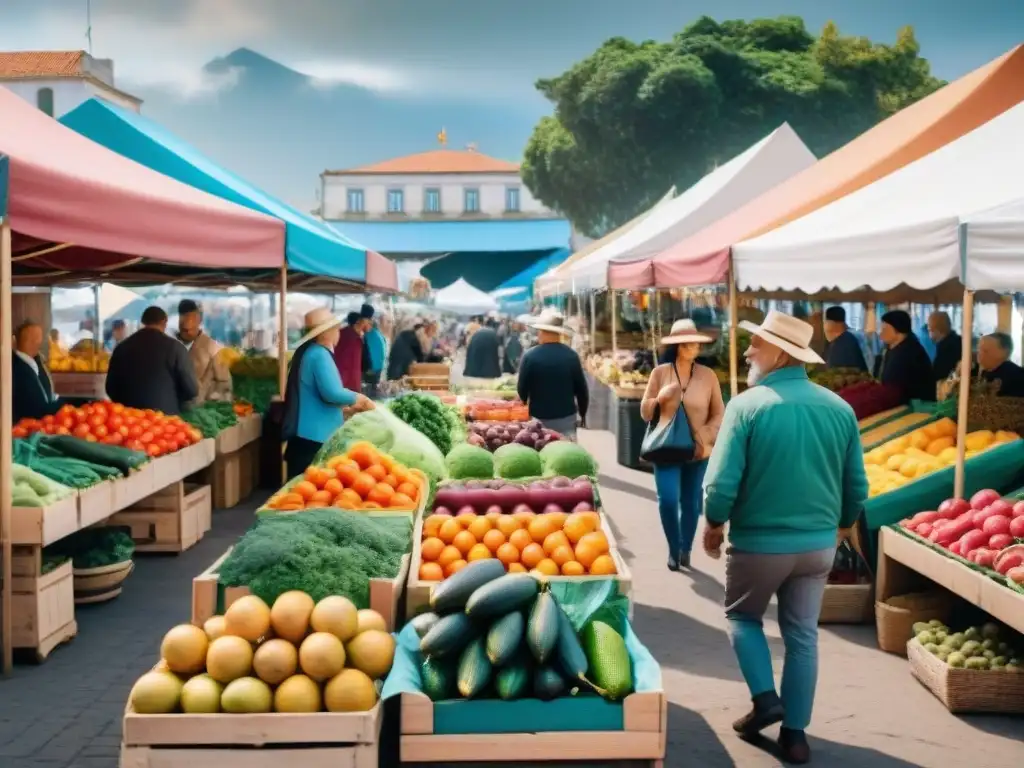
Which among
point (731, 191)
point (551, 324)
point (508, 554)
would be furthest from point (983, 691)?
point (731, 191)

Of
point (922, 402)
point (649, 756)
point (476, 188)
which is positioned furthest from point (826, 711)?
point (476, 188)

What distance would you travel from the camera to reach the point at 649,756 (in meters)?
3.77

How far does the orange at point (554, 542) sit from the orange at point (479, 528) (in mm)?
353

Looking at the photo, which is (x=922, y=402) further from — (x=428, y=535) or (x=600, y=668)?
(x=600, y=668)

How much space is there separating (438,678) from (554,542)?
51.2 inches

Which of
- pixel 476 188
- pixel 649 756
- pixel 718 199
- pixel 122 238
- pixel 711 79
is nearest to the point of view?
pixel 649 756

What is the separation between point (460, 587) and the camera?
420 centimetres

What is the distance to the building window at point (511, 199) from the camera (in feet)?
308

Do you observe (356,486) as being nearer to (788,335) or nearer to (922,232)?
(788,335)

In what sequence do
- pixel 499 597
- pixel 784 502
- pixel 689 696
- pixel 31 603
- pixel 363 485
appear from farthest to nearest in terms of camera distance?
pixel 363 485 → pixel 31 603 → pixel 689 696 → pixel 784 502 → pixel 499 597

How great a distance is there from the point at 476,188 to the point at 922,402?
3455 inches

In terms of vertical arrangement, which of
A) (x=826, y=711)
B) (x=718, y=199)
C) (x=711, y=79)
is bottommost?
(x=826, y=711)

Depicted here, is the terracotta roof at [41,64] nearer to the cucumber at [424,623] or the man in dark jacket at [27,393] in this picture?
the man in dark jacket at [27,393]

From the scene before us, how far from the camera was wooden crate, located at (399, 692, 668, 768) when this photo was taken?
3.77 meters
